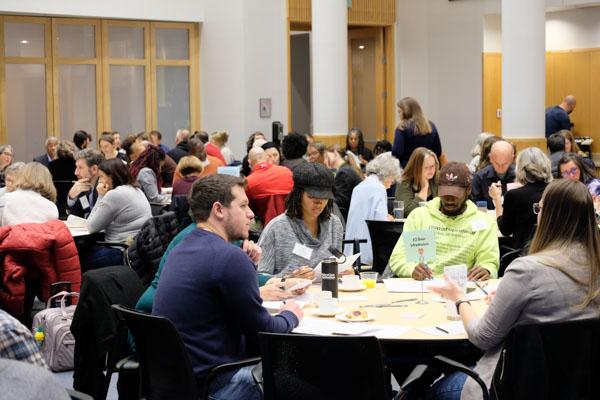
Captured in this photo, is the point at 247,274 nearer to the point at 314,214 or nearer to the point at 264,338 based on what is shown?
the point at 264,338

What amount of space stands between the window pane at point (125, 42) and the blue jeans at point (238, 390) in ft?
46.7

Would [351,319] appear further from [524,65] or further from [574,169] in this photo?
[524,65]

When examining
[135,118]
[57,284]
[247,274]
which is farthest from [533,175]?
[135,118]

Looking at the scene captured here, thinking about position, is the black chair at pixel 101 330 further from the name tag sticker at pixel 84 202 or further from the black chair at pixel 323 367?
the name tag sticker at pixel 84 202

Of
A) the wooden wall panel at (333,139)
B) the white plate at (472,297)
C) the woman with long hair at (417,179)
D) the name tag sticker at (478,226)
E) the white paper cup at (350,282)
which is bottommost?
the white plate at (472,297)

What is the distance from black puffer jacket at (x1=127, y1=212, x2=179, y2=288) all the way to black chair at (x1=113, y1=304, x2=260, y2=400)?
2.32 m

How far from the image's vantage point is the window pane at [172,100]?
58.9ft

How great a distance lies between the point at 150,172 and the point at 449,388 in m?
7.28

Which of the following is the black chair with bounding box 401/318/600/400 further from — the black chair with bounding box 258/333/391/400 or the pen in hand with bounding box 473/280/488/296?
the pen in hand with bounding box 473/280/488/296

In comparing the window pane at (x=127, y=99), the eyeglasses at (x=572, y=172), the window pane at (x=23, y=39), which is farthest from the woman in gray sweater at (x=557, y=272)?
the window pane at (x=127, y=99)

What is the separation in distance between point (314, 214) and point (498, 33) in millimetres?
13504

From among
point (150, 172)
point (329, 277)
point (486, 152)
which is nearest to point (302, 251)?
point (329, 277)

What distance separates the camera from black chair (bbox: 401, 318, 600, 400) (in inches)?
134

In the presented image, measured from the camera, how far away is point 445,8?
1886 cm
